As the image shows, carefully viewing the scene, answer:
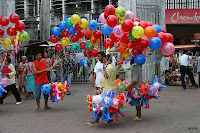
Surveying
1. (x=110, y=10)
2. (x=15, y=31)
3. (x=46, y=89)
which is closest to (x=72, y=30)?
(x=15, y=31)

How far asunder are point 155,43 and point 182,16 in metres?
21.6

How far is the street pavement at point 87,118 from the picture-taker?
22.8 feet

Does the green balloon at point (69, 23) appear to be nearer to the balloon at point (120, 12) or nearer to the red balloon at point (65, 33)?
the red balloon at point (65, 33)

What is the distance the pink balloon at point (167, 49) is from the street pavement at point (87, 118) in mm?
1686

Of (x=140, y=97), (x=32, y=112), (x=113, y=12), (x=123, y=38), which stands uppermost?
(x=113, y=12)

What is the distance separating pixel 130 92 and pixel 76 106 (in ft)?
9.42

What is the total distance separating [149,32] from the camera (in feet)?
24.2

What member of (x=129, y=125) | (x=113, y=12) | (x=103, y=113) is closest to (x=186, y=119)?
(x=129, y=125)

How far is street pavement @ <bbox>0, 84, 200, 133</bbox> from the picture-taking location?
6.94m

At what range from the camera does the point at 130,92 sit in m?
7.68

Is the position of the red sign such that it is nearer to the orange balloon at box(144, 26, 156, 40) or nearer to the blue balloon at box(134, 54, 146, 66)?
the orange balloon at box(144, 26, 156, 40)

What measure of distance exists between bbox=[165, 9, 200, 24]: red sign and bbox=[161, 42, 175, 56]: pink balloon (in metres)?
20.4

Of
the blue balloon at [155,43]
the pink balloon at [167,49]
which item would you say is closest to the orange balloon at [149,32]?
the blue balloon at [155,43]

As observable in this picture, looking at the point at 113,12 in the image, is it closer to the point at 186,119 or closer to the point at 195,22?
the point at 186,119
